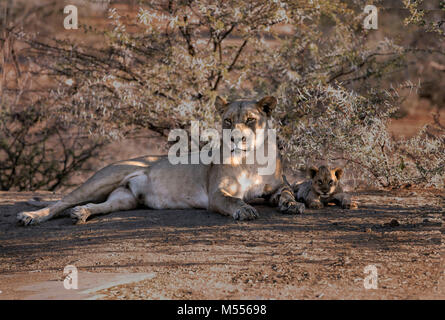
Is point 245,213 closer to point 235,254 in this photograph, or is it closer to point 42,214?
point 235,254

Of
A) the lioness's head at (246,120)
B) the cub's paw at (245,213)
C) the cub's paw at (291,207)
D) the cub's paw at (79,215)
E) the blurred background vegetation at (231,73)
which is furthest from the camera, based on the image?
the blurred background vegetation at (231,73)

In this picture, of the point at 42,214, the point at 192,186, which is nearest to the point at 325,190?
the point at 192,186

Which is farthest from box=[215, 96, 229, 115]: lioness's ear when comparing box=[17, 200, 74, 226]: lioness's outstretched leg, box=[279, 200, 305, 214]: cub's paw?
box=[17, 200, 74, 226]: lioness's outstretched leg

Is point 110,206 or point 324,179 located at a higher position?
point 324,179

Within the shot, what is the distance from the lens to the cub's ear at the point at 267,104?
5664mm

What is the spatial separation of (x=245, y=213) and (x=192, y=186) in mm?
1185

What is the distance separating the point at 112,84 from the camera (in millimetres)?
7953

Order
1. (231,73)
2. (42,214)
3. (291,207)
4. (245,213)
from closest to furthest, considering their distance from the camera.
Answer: (245,213)
(291,207)
(42,214)
(231,73)

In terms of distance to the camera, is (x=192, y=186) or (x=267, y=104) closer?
(x=267, y=104)

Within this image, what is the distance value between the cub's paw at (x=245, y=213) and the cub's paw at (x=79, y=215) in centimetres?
173

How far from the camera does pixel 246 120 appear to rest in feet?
18.3

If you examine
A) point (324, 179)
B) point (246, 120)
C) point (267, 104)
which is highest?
point (267, 104)

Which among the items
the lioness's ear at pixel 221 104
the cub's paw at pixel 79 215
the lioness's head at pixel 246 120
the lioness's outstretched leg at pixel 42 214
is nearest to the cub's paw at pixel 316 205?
the lioness's head at pixel 246 120

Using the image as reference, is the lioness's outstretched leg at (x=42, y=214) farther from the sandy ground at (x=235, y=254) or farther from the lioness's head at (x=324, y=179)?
the lioness's head at (x=324, y=179)
